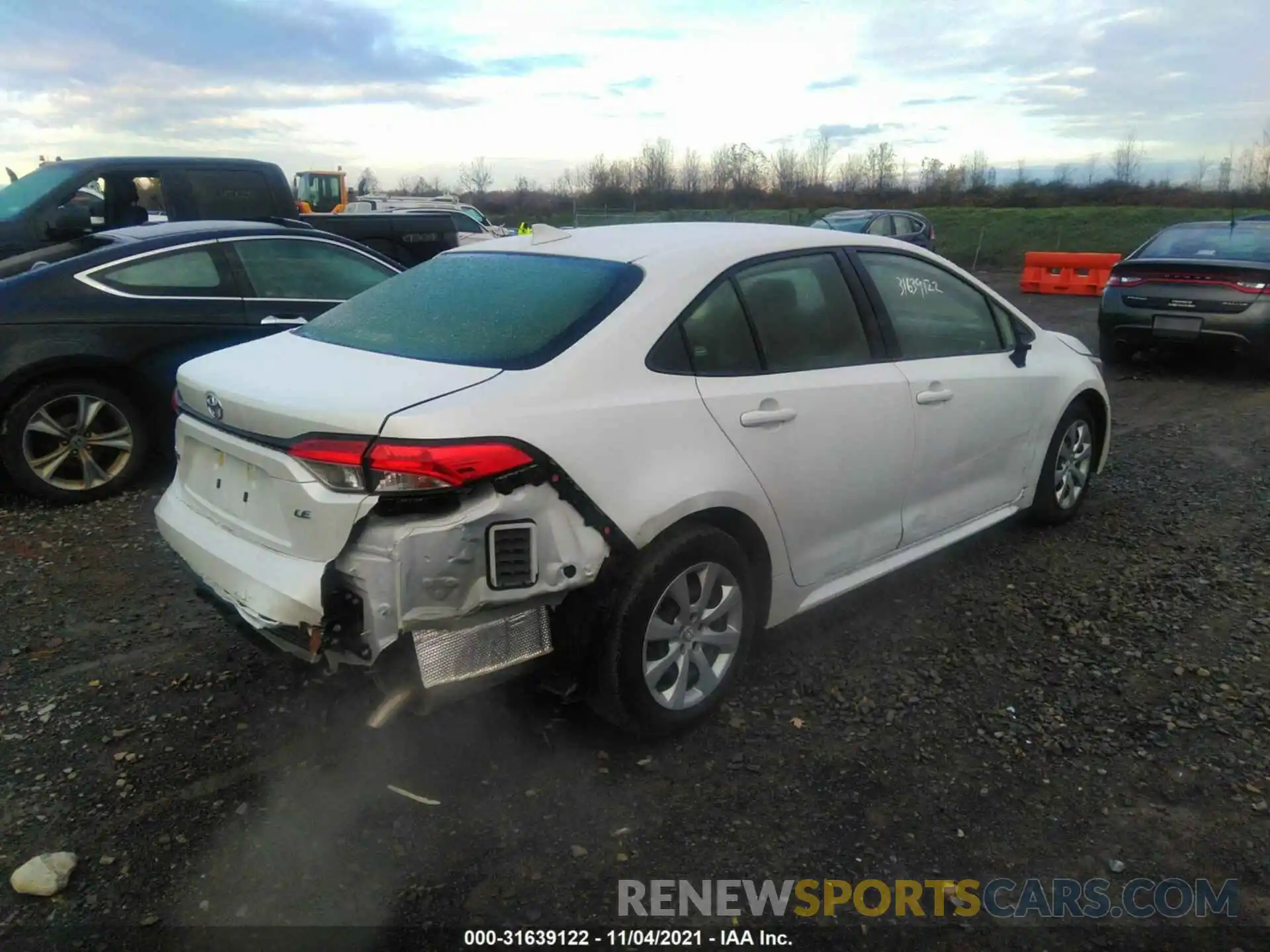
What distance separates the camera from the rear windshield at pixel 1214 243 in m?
8.82

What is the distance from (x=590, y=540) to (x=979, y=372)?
231cm

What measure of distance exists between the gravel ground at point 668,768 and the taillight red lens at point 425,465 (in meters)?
0.79

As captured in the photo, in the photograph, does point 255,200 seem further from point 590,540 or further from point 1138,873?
point 1138,873

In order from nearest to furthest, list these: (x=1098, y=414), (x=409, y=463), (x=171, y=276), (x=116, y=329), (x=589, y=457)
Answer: (x=409, y=463) < (x=589, y=457) < (x=1098, y=414) < (x=116, y=329) < (x=171, y=276)

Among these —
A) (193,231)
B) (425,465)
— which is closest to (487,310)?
(425,465)

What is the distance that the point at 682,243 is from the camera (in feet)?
11.5

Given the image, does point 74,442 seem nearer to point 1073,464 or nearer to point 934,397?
point 934,397

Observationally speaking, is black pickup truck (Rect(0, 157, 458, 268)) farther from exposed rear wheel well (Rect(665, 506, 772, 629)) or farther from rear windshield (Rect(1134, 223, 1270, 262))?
rear windshield (Rect(1134, 223, 1270, 262))

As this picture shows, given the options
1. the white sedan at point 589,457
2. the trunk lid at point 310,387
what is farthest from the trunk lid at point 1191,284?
the trunk lid at point 310,387

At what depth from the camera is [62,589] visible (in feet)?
14.6

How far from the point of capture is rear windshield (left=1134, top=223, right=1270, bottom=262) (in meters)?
8.82

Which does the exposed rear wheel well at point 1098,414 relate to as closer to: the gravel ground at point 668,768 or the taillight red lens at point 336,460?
the gravel ground at point 668,768

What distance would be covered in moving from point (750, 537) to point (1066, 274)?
59.1ft

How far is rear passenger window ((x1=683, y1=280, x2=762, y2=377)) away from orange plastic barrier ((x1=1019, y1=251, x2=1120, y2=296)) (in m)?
16.8
